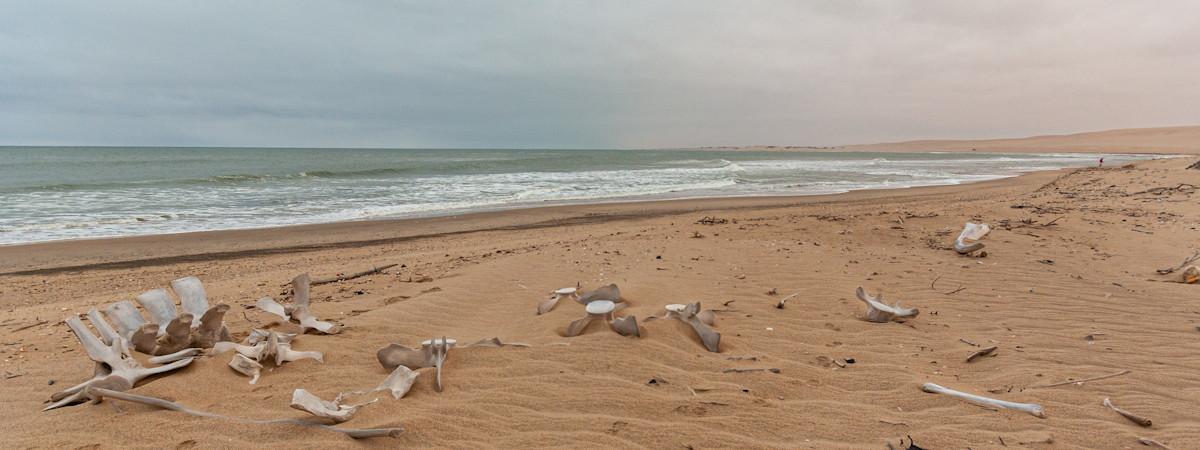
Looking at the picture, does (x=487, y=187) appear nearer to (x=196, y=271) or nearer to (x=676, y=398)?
(x=196, y=271)

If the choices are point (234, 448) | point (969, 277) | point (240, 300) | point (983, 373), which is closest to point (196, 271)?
point (240, 300)

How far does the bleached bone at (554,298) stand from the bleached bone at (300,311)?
1.39 m

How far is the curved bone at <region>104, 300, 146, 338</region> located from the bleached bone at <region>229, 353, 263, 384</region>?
2.21 ft

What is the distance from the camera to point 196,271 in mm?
7633

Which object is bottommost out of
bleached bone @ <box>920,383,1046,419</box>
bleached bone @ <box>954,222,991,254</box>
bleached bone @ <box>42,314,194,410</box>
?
bleached bone @ <box>920,383,1046,419</box>

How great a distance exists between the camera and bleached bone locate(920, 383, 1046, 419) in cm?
268

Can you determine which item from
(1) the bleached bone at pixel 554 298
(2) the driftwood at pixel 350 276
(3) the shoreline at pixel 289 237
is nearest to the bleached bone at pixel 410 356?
(1) the bleached bone at pixel 554 298

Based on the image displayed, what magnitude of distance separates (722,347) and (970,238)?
16.8 ft

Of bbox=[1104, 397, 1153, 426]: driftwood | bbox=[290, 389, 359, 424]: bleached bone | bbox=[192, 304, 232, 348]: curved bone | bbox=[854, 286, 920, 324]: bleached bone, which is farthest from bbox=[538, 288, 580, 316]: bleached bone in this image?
bbox=[1104, 397, 1153, 426]: driftwood

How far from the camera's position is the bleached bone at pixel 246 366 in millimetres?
2855

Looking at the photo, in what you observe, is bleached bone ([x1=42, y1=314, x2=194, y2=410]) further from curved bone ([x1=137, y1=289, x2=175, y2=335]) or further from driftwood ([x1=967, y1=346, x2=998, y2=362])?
driftwood ([x1=967, y1=346, x2=998, y2=362])

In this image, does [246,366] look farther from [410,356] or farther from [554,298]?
[554,298]

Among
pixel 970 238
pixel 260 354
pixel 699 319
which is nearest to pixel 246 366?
pixel 260 354

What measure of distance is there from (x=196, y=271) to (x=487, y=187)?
15964 millimetres
